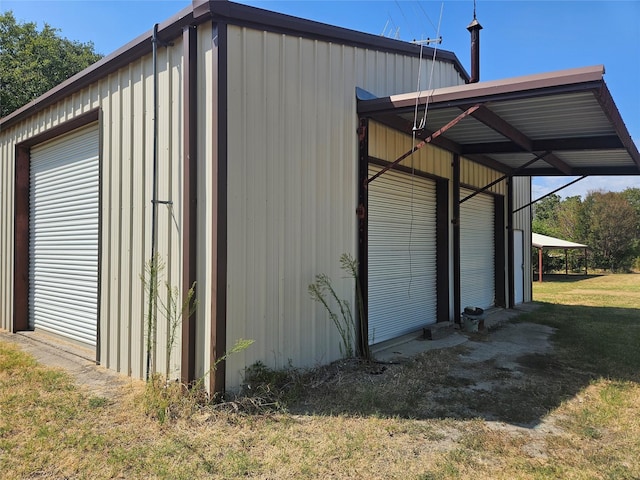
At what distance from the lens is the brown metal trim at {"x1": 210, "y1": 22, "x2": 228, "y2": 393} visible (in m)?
4.04

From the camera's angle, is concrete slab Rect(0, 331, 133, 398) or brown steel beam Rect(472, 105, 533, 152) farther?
brown steel beam Rect(472, 105, 533, 152)

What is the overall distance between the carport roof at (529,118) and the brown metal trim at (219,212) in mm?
2287

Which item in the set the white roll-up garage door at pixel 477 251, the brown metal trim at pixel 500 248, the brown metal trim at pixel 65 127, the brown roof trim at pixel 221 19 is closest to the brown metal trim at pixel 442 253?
the white roll-up garage door at pixel 477 251

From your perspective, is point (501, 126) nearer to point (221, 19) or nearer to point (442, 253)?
point (442, 253)

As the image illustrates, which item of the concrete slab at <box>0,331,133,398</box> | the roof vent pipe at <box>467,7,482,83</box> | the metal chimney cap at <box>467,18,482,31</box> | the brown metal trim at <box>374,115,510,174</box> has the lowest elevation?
the concrete slab at <box>0,331,133,398</box>

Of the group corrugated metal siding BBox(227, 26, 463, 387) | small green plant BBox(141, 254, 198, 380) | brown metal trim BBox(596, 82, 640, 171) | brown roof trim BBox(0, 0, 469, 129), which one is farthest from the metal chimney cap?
small green plant BBox(141, 254, 198, 380)

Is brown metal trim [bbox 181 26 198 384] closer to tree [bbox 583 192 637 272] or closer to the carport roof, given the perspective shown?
the carport roof

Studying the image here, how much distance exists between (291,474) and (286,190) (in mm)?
2779

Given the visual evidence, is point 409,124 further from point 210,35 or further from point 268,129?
point 210,35

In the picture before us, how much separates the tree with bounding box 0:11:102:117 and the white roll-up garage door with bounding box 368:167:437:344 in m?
15.8

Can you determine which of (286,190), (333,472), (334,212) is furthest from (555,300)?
(333,472)

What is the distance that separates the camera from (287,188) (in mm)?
4812

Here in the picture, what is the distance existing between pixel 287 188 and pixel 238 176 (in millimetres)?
676

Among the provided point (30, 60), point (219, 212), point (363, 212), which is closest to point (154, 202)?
point (219, 212)
